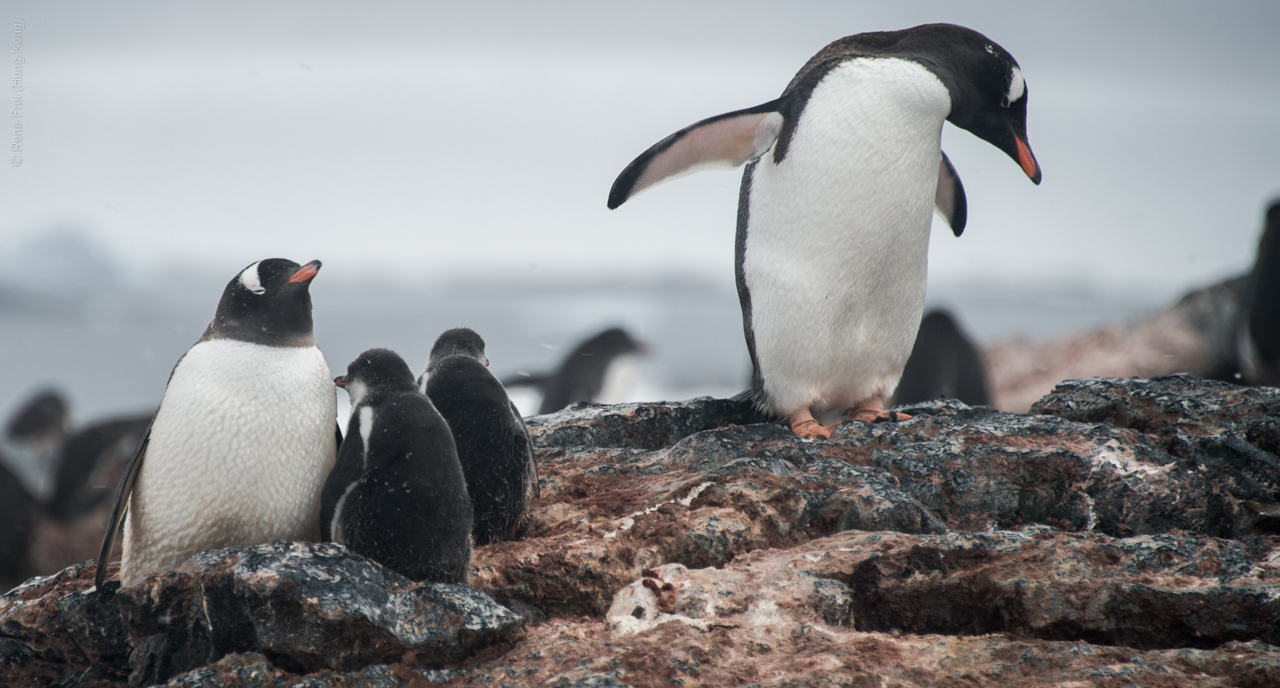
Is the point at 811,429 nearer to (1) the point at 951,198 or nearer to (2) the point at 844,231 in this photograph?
(2) the point at 844,231

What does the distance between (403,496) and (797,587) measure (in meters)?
0.83

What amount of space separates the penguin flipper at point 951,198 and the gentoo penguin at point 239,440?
8.17ft

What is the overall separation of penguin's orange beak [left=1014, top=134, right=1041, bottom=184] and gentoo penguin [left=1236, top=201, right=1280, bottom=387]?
14.6ft

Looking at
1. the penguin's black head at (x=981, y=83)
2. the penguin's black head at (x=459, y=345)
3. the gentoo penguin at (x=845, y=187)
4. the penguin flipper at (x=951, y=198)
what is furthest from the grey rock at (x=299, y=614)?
the penguin flipper at (x=951, y=198)

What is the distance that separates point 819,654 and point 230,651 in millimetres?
1065

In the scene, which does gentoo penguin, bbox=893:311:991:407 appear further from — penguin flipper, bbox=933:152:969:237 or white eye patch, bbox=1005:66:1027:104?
white eye patch, bbox=1005:66:1027:104

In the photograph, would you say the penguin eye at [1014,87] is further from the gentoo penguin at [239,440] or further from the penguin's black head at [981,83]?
the gentoo penguin at [239,440]

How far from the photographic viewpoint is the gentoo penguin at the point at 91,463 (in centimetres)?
493

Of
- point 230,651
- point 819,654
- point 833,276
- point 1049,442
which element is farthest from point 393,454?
point 1049,442

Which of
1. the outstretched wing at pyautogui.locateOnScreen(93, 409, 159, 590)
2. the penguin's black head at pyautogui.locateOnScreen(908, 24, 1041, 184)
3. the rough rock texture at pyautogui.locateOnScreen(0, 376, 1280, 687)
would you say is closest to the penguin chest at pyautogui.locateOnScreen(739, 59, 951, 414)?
the penguin's black head at pyautogui.locateOnScreen(908, 24, 1041, 184)

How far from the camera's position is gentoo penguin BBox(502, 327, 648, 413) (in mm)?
7512

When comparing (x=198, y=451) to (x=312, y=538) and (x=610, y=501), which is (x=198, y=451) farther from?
(x=610, y=501)

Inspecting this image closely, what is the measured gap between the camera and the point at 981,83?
2.84m

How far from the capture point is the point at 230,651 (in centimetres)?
158
